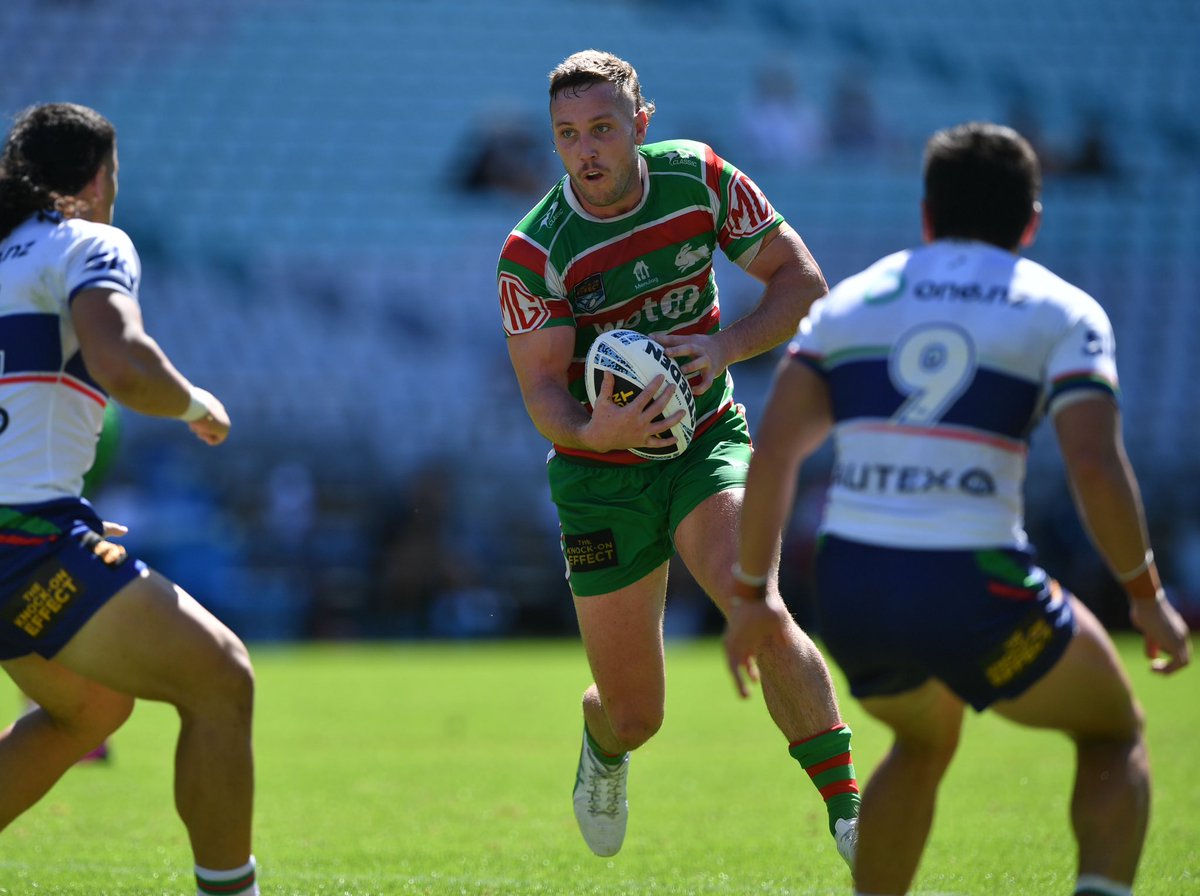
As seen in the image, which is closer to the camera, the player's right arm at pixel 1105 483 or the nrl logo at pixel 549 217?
the player's right arm at pixel 1105 483

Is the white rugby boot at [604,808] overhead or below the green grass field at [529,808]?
overhead

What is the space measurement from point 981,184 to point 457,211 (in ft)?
55.7

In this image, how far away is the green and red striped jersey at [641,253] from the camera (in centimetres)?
561

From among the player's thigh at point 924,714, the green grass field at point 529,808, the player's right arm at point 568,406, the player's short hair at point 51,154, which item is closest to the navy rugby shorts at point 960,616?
the player's thigh at point 924,714

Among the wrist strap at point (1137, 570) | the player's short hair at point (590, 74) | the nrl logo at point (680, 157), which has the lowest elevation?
the wrist strap at point (1137, 570)

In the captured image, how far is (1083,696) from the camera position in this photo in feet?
12.2

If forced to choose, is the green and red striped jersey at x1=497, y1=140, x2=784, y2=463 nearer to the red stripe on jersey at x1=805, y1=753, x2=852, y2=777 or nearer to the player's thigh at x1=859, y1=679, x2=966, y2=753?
the red stripe on jersey at x1=805, y1=753, x2=852, y2=777

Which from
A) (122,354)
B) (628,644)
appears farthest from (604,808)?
(122,354)

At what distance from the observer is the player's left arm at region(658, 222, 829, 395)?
5.48 meters

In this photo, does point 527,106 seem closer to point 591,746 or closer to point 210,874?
point 591,746

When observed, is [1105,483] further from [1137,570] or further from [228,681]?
[228,681]

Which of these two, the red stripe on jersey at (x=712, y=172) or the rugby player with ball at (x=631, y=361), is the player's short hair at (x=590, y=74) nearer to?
the rugby player with ball at (x=631, y=361)

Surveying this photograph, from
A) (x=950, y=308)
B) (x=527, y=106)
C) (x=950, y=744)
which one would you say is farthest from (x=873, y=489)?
(x=527, y=106)

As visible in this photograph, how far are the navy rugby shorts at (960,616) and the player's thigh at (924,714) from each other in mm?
107
